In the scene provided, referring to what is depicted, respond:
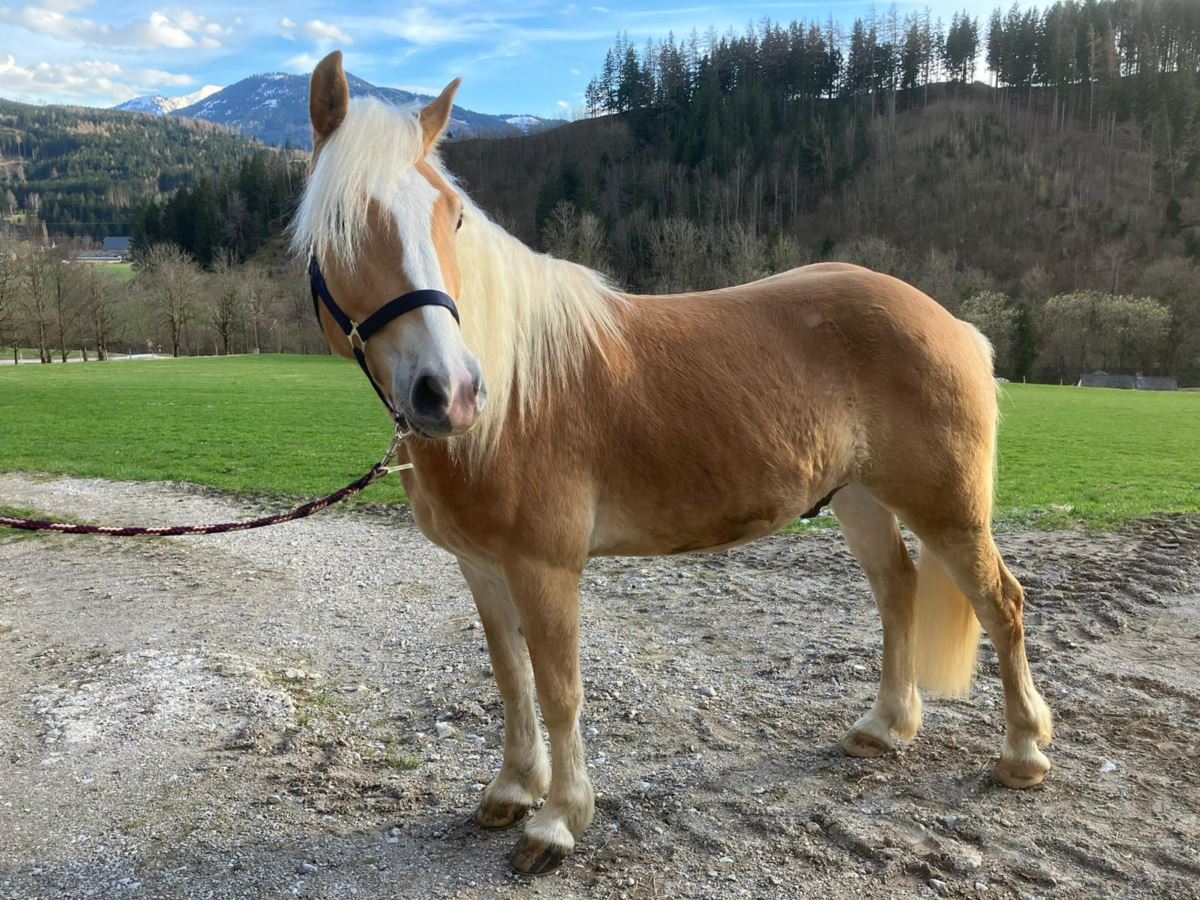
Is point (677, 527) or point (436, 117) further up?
point (436, 117)

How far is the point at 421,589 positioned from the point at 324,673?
1677 mm

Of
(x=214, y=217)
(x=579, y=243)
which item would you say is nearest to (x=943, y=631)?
(x=579, y=243)

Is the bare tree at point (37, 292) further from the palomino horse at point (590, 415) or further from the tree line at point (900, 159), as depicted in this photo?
the palomino horse at point (590, 415)

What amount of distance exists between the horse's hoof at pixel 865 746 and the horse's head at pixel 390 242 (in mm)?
2747

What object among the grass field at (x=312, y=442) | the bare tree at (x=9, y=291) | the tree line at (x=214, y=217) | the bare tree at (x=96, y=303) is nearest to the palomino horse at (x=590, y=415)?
the grass field at (x=312, y=442)

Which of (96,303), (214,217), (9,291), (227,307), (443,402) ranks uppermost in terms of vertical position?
(214,217)

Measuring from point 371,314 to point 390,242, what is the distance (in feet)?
0.71

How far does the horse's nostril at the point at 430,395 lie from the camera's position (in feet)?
6.84

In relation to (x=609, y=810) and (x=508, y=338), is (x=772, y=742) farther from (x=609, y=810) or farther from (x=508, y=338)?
(x=508, y=338)

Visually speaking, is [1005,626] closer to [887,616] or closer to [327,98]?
[887,616]

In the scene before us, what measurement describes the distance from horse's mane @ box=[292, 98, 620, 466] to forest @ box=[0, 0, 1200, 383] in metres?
56.2

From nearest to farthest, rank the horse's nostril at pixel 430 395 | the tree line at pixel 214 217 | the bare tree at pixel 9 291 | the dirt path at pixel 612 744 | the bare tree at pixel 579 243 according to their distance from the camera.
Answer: the horse's nostril at pixel 430 395, the dirt path at pixel 612 744, the bare tree at pixel 9 291, the bare tree at pixel 579 243, the tree line at pixel 214 217

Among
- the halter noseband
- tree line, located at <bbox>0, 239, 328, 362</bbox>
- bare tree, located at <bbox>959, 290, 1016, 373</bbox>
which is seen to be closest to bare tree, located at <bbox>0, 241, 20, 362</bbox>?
tree line, located at <bbox>0, 239, 328, 362</bbox>

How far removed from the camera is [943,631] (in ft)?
12.5
